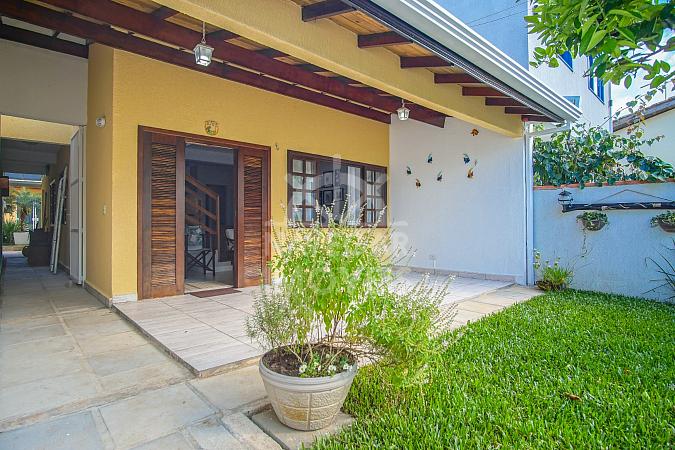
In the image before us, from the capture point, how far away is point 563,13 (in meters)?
2.14

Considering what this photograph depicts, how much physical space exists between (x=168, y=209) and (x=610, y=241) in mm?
7052

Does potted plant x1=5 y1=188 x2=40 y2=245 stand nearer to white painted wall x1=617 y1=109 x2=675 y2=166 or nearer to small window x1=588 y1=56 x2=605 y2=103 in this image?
small window x1=588 y1=56 x2=605 y2=103

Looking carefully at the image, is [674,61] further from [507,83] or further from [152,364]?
[152,364]

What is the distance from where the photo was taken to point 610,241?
6199 mm

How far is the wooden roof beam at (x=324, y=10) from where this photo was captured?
3260mm

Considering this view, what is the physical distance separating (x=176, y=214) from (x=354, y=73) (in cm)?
342

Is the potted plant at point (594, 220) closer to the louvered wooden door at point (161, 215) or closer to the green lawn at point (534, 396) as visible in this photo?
the green lawn at point (534, 396)

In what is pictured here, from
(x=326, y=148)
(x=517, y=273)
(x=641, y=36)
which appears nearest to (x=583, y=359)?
(x=641, y=36)

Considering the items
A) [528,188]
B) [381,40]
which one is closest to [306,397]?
[381,40]

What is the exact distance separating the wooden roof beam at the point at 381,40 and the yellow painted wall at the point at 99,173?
3.55 m

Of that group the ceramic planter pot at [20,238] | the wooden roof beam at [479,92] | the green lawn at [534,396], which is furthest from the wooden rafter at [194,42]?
the ceramic planter pot at [20,238]

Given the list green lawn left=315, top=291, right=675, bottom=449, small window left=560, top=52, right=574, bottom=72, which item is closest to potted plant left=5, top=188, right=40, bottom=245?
green lawn left=315, top=291, right=675, bottom=449

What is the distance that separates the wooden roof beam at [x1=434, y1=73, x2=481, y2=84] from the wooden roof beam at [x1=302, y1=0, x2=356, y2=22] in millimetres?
2304

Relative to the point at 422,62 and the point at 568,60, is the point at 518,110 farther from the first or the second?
the point at 568,60
